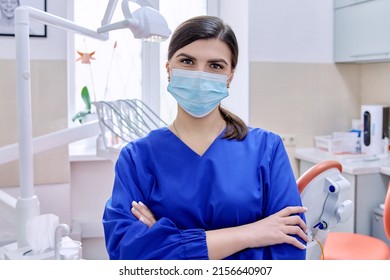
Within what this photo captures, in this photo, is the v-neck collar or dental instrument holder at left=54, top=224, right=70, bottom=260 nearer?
the v-neck collar

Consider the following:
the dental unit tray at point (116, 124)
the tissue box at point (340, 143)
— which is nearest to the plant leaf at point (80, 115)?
the dental unit tray at point (116, 124)

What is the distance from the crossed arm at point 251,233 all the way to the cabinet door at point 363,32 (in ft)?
5.72

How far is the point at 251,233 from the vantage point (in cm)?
88

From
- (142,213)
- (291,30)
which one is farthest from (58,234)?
(291,30)

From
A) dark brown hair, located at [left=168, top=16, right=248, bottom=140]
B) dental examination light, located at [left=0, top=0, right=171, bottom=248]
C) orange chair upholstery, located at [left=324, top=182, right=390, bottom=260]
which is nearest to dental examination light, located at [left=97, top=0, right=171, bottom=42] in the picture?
dental examination light, located at [left=0, top=0, right=171, bottom=248]

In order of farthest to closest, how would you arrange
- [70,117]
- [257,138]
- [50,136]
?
[70,117]
[50,136]
[257,138]

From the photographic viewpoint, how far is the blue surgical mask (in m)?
0.95

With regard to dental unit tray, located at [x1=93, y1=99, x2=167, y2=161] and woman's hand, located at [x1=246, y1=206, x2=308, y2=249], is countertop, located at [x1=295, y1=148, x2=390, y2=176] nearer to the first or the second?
dental unit tray, located at [x1=93, y1=99, x2=167, y2=161]

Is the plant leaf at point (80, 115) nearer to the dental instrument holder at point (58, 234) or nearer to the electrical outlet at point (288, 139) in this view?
the electrical outlet at point (288, 139)

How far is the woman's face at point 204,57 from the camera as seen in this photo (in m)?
0.92

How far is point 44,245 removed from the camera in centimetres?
120
